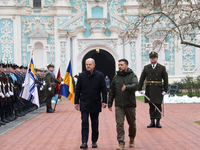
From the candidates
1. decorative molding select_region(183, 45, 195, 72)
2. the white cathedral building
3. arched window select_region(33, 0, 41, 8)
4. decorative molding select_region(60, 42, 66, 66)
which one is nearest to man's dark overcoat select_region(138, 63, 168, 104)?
the white cathedral building

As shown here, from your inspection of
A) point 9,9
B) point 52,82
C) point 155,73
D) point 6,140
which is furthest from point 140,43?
point 6,140

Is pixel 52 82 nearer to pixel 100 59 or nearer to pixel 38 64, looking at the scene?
pixel 38 64

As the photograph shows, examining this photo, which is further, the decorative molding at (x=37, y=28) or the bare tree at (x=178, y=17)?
the decorative molding at (x=37, y=28)

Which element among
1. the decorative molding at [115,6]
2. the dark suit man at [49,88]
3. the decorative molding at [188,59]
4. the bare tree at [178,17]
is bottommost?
the dark suit man at [49,88]

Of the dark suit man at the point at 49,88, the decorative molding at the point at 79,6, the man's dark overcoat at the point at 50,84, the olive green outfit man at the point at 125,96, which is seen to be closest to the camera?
the olive green outfit man at the point at 125,96

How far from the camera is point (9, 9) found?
2972 cm

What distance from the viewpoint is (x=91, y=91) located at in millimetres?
8258

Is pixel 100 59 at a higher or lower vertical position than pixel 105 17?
lower

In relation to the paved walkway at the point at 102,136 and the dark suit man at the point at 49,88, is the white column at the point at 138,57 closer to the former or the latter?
the dark suit man at the point at 49,88

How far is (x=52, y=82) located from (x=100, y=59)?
18.0m

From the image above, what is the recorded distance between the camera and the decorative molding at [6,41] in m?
29.7

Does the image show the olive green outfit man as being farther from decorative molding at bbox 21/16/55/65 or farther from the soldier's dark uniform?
decorative molding at bbox 21/16/55/65

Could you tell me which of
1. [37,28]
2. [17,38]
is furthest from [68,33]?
[17,38]

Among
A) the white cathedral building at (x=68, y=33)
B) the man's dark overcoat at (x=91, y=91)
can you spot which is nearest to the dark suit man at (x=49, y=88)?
the man's dark overcoat at (x=91, y=91)
